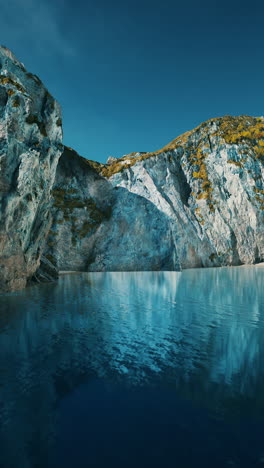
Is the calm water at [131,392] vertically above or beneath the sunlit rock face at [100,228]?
beneath

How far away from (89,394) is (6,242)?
81.9 ft

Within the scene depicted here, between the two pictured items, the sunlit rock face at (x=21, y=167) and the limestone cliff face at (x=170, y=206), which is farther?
the limestone cliff face at (x=170, y=206)

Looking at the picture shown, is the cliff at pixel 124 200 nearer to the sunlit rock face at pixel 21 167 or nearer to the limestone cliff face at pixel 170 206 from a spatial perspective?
the sunlit rock face at pixel 21 167

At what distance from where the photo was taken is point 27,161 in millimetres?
32594

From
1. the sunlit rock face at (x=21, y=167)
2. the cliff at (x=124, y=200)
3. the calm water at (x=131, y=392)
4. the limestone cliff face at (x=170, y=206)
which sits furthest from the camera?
the limestone cliff face at (x=170, y=206)

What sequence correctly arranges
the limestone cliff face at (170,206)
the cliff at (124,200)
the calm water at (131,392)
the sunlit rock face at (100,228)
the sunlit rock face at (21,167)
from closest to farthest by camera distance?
1. the calm water at (131,392)
2. the sunlit rock face at (21,167)
3. the cliff at (124,200)
4. the sunlit rock face at (100,228)
5. the limestone cliff face at (170,206)

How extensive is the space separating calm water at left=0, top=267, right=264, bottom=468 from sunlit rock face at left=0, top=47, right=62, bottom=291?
568 inches

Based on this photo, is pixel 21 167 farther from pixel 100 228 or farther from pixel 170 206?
pixel 170 206

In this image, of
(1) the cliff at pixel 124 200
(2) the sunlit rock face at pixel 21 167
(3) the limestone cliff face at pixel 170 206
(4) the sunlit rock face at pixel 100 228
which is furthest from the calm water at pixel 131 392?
(4) the sunlit rock face at pixel 100 228

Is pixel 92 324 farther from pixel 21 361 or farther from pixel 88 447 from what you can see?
pixel 88 447

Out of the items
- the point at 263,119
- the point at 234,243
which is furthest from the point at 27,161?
the point at 263,119

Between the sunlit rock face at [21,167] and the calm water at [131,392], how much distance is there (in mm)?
14425

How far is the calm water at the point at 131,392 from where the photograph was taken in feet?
22.9

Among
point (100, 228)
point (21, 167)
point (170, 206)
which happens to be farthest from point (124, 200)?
point (21, 167)
